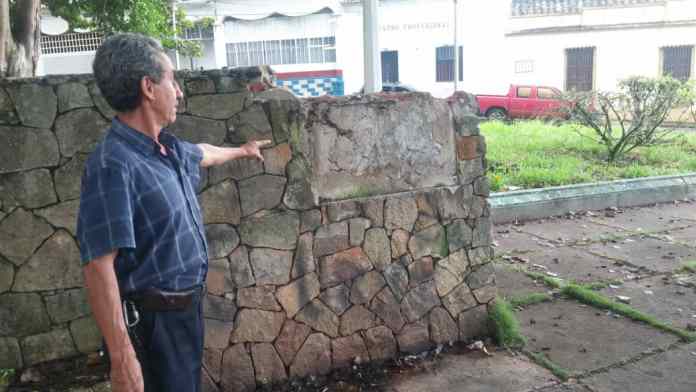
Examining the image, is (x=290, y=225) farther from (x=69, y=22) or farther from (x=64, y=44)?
(x=64, y=44)

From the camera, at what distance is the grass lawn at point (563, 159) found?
→ 7.81 metres

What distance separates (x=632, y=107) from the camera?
31.2ft

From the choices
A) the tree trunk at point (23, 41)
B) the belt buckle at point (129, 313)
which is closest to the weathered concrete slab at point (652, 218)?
the belt buckle at point (129, 313)

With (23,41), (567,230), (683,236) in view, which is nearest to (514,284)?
(567,230)

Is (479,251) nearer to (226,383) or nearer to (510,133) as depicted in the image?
(226,383)

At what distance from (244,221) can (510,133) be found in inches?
353

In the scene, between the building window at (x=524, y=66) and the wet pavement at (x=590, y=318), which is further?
the building window at (x=524, y=66)

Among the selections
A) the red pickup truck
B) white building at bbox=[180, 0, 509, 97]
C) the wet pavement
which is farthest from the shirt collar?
white building at bbox=[180, 0, 509, 97]

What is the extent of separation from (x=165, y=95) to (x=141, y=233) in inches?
18.5

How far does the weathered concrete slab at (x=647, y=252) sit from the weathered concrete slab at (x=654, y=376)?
1819 mm

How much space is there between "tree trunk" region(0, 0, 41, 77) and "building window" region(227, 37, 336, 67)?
16241 millimetres

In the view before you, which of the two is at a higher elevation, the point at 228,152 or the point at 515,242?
the point at 228,152

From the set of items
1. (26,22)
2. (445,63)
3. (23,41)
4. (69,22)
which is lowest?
(23,41)

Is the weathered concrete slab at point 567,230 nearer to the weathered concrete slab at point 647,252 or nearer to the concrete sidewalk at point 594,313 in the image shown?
the concrete sidewalk at point 594,313
